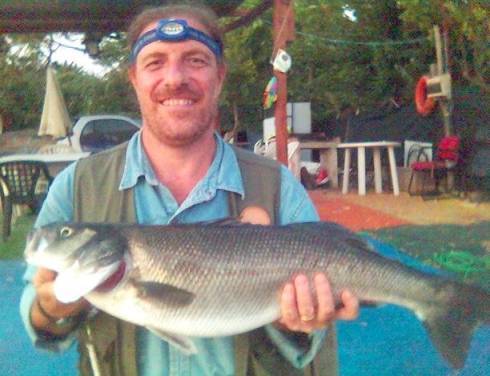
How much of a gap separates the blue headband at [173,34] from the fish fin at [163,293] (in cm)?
79

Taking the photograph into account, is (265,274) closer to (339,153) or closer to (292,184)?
(292,184)

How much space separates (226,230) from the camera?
2322mm

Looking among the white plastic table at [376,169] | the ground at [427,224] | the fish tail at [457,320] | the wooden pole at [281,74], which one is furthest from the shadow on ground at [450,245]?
the white plastic table at [376,169]

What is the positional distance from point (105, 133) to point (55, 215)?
14.9m

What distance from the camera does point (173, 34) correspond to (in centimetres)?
245

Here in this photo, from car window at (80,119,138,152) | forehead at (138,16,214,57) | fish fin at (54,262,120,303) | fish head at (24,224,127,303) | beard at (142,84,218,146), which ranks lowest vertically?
car window at (80,119,138,152)

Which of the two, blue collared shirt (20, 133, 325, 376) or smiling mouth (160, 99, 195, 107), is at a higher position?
smiling mouth (160, 99, 195, 107)

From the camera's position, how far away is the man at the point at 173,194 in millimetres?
2314

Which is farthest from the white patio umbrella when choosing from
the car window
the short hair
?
the short hair

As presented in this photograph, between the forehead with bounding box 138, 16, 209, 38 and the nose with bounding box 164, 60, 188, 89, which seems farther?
the forehead with bounding box 138, 16, 209, 38

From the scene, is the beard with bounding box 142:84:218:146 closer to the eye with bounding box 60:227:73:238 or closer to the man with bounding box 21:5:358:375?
the man with bounding box 21:5:358:375

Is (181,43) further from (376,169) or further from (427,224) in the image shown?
(376,169)

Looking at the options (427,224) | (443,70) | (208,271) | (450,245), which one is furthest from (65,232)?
(443,70)

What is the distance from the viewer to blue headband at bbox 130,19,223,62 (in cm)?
245
